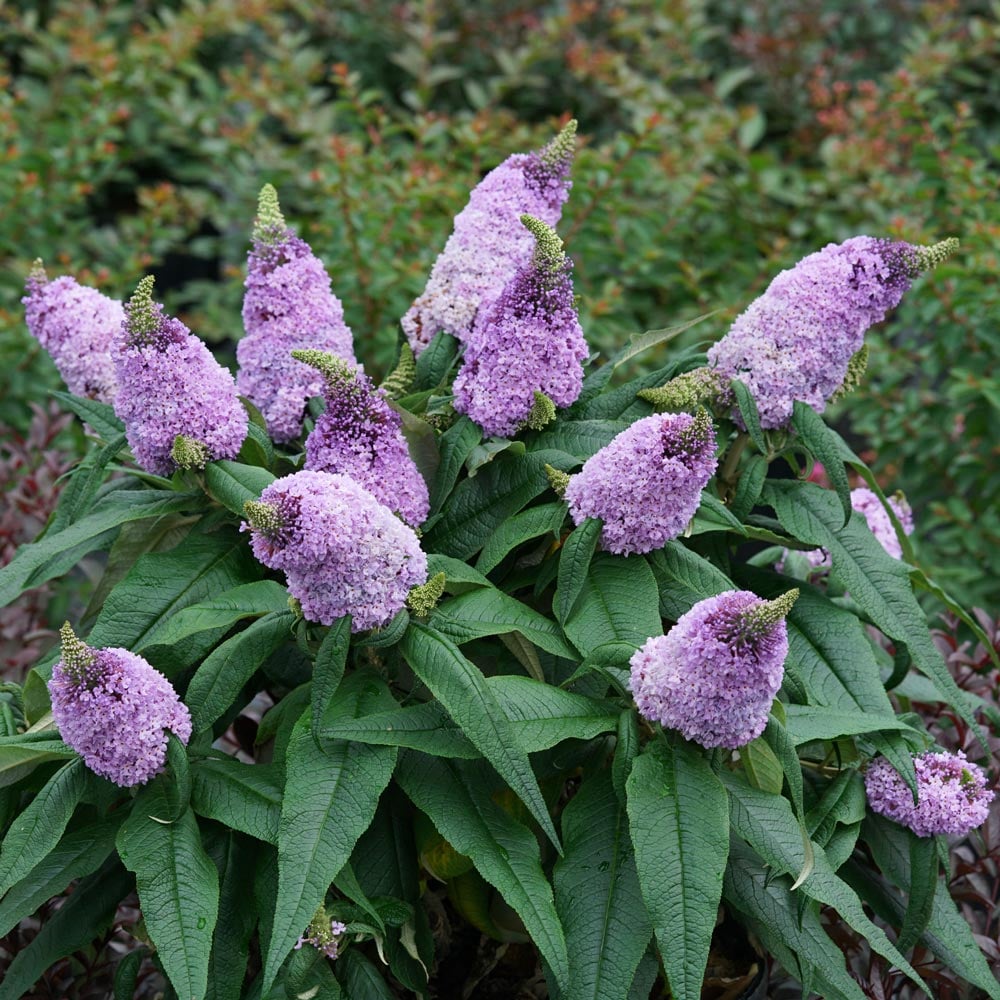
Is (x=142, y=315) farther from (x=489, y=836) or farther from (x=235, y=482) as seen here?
(x=489, y=836)

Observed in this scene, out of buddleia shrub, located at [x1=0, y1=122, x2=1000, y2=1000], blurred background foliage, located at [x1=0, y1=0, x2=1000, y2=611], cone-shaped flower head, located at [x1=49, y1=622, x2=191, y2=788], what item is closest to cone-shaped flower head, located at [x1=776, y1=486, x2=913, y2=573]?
buddleia shrub, located at [x1=0, y1=122, x2=1000, y2=1000]

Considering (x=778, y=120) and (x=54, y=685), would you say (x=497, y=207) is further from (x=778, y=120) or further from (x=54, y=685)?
(x=778, y=120)

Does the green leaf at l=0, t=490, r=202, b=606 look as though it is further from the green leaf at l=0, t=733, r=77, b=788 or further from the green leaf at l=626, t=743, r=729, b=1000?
the green leaf at l=626, t=743, r=729, b=1000

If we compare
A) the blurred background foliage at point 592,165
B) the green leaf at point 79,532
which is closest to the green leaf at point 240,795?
the green leaf at point 79,532

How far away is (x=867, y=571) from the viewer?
6.44 feet

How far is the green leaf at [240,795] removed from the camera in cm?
170

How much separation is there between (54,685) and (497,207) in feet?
3.38

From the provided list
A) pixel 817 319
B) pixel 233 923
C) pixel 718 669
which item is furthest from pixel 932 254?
pixel 233 923

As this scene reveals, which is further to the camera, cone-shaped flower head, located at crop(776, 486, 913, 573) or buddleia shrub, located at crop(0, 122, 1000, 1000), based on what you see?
cone-shaped flower head, located at crop(776, 486, 913, 573)

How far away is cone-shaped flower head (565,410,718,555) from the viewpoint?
1.71m

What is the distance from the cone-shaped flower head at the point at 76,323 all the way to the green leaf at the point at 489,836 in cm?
86

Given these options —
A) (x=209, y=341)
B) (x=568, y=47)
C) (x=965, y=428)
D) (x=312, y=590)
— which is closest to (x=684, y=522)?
(x=312, y=590)

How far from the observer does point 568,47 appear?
6.60 m

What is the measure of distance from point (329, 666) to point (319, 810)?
0.57 ft
